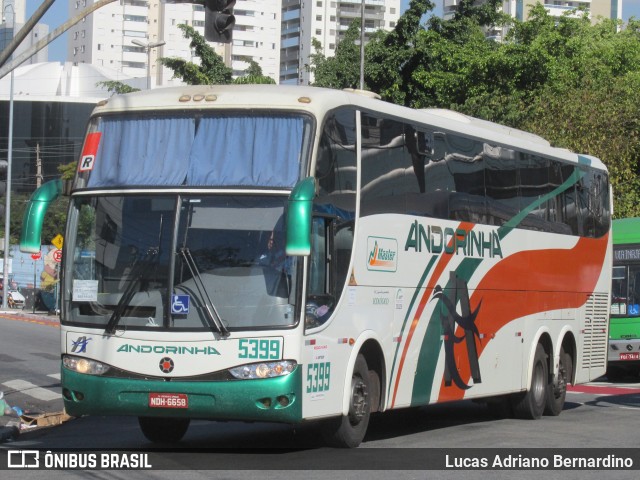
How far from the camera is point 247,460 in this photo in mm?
10945

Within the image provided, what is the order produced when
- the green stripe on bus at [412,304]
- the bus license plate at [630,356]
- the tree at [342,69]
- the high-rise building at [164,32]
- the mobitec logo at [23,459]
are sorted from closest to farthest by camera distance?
the mobitec logo at [23,459], the green stripe on bus at [412,304], the bus license plate at [630,356], the tree at [342,69], the high-rise building at [164,32]

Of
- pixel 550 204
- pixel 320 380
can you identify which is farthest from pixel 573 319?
pixel 320 380

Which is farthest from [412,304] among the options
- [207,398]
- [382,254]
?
[207,398]

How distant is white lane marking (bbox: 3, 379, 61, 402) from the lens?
19.2m

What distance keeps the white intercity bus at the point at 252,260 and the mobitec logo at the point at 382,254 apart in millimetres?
26

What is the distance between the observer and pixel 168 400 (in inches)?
426

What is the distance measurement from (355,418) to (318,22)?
458 feet

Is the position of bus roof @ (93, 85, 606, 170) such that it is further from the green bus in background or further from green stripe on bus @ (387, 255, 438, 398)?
the green bus in background

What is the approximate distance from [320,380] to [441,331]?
316 centimetres

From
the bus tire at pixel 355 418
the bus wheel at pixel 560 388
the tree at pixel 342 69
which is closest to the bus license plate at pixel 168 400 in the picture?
the bus tire at pixel 355 418

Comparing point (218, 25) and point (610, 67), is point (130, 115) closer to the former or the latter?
point (218, 25)

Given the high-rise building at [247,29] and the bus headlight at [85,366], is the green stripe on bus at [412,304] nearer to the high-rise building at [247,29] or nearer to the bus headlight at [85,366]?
the bus headlight at [85,366]

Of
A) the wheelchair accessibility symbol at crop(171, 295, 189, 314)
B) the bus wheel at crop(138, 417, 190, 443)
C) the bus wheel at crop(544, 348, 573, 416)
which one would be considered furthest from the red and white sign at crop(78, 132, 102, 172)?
the bus wheel at crop(544, 348, 573, 416)

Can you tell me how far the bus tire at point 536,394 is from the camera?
54.6ft
